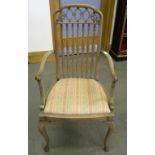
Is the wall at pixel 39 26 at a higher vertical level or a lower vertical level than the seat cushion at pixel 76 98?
higher

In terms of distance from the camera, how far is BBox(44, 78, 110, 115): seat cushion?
139 centimetres

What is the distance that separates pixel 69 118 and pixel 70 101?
12 centimetres

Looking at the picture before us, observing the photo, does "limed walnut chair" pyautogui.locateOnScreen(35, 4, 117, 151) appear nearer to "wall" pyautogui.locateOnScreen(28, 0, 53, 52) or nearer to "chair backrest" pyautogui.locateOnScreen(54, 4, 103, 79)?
"chair backrest" pyautogui.locateOnScreen(54, 4, 103, 79)

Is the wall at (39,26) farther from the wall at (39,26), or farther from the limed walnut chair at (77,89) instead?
the limed walnut chair at (77,89)

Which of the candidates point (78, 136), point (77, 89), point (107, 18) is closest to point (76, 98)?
point (77, 89)

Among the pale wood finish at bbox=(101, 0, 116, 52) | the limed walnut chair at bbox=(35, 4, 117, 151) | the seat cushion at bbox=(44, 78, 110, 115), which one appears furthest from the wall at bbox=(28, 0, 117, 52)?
the seat cushion at bbox=(44, 78, 110, 115)

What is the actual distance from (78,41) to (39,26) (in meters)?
1.02

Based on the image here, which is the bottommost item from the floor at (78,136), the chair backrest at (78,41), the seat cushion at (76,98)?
the floor at (78,136)

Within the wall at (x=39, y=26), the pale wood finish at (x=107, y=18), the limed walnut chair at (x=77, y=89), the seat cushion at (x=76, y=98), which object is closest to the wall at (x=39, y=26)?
the wall at (x=39, y=26)

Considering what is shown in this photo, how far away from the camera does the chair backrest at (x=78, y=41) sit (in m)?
1.53

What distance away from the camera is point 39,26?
250 centimetres

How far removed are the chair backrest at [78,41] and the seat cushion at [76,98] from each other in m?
0.12
